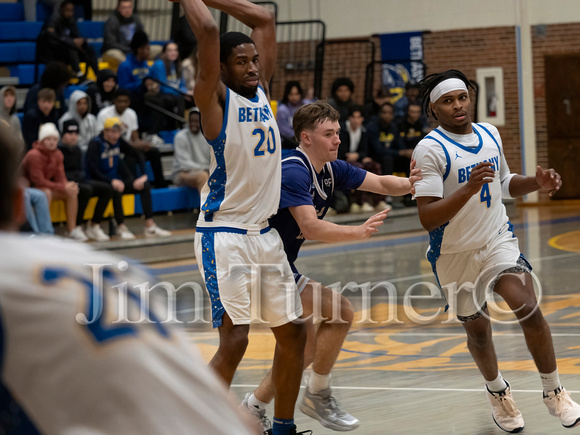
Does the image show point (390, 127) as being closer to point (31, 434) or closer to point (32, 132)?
point (32, 132)

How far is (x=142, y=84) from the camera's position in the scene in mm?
13984

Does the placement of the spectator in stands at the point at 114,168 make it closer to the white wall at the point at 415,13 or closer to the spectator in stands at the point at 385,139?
the spectator in stands at the point at 385,139

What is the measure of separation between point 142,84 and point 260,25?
9.42m

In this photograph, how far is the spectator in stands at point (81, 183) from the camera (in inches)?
463

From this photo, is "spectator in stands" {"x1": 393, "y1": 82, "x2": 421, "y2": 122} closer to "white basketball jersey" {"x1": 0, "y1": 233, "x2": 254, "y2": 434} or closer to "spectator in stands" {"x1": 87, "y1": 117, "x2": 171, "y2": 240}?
"spectator in stands" {"x1": 87, "y1": 117, "x2": 171, "y2": 240}

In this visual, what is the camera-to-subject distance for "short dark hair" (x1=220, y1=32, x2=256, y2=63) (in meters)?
4.52

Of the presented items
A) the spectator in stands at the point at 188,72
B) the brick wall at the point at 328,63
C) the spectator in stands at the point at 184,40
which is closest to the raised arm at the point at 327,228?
the spectator in stands at the point at 188,72

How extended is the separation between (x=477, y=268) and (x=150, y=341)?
11.8ft

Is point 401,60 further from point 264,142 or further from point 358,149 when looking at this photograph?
point 264,142

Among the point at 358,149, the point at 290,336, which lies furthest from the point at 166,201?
the point at 290,336

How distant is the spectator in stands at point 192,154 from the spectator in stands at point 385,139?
10.2ft

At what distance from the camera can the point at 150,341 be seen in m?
1.54

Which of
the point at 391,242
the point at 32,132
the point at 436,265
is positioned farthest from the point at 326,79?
A: the point at 436,265

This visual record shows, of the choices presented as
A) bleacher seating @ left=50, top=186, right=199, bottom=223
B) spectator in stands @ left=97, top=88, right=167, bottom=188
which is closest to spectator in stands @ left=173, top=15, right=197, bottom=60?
spectator in stands @ left=97, top=88, right=167, bottom=188
